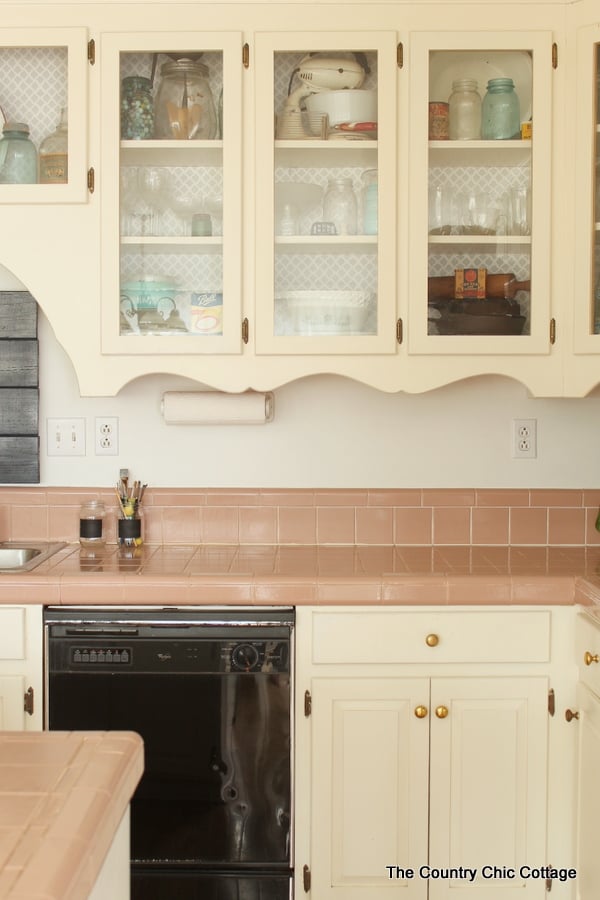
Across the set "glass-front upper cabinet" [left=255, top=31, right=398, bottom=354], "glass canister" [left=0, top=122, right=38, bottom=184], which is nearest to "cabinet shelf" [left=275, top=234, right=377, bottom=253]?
"glass-front upper cabinet" [left=255, top=31, right=398, bottom=354]

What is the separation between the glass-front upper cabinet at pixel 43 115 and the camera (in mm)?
2400

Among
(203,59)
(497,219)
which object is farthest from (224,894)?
(203,59)

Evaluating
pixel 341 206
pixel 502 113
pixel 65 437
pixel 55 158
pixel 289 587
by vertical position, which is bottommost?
pixel 289 587

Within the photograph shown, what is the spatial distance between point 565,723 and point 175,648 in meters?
0.92

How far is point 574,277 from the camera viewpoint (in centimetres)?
241

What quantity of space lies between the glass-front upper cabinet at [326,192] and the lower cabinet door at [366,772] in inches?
Result: 33.5

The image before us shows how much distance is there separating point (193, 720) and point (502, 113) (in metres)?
1.70

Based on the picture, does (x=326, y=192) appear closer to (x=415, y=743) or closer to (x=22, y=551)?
(x=22, y=551)

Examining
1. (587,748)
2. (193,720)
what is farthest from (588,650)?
(193,720)

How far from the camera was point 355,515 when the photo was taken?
2732mm

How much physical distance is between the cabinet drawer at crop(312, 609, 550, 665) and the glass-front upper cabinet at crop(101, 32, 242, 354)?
2.45 feet

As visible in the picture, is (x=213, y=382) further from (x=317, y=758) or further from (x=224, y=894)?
(x=224, y=894)

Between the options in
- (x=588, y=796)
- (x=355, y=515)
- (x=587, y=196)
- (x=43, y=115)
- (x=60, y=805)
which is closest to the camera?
(x=60, y=805)

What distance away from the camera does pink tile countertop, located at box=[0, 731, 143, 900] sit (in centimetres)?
80
